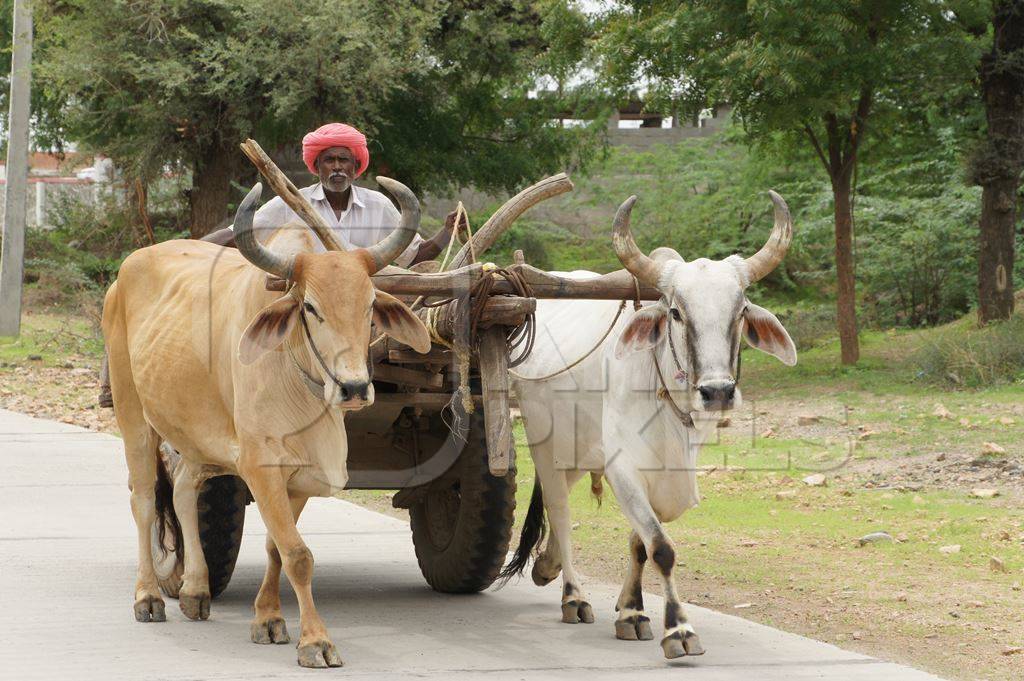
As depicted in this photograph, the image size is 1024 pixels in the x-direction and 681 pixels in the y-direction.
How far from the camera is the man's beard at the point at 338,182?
21.6 feet

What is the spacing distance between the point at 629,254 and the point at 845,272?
410 inches

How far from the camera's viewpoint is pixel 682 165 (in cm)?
2352

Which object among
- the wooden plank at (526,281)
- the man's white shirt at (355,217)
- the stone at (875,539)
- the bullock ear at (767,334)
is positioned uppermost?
the man's white shirt at (355,217)

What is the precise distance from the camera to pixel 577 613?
6.18 meters

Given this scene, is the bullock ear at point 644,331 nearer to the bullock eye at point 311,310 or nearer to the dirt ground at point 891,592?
the bullock eye at point 311,310

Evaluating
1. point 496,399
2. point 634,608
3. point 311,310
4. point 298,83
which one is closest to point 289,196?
point 311,310

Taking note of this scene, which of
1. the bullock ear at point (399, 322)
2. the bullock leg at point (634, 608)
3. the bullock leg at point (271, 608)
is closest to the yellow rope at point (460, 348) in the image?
the bullock ear at point (399, 322)

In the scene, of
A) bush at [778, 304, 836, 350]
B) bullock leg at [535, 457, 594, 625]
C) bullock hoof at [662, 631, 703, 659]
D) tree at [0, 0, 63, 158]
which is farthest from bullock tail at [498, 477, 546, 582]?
tree at [0, 0, 63, 158]

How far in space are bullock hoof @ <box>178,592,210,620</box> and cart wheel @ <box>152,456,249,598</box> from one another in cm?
26

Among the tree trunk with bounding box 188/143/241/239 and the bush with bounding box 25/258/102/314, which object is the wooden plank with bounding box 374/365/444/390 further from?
the bush with bounding box 25/258/102/314

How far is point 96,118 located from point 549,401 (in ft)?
45.2

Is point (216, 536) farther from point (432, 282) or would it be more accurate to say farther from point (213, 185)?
point (213, 185)

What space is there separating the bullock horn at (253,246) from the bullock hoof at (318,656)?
4.61 ft

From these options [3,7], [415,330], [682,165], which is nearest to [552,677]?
[415,330]
